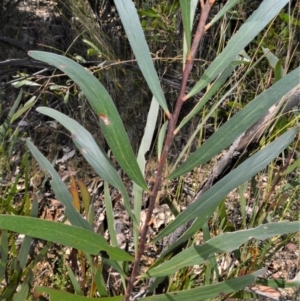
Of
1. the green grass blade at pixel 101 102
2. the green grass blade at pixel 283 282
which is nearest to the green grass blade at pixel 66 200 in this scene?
the green grass blade at pixel 101 102

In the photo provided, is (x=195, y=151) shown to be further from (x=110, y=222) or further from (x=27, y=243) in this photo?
(x=27, y=243)

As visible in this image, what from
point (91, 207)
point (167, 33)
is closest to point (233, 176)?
point (91, 207)

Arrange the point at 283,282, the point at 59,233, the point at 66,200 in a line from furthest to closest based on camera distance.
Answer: the point at 283,282 < the point at 66,200 < the point at 59,233

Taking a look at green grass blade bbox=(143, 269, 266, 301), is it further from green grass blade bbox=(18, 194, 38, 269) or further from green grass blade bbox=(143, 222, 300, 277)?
green grass blade bbox=(18, 194, 38, 269)

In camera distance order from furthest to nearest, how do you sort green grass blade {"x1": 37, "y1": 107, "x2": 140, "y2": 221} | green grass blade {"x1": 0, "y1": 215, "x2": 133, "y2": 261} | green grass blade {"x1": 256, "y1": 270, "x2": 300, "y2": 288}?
green grass blade {"x1": 256, "y1": 270, "x2": 300, "y2": 288} → green grass blade {"x1": 37, "y1": 107, "x2": 140, "y2": 221} → green grass blade {"x1": 0, "y1": 215, "x2": 133, "y2": 261}

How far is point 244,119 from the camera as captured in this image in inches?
28.8

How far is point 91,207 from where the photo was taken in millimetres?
1049

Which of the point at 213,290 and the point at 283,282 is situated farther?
the point at 283,282

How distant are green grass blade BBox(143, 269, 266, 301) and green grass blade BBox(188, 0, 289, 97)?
1.07 ft

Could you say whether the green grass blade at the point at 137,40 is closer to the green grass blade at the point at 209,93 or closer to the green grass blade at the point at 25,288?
the green grass blade at the point at 209,93

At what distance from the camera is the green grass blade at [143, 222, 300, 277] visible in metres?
0.74

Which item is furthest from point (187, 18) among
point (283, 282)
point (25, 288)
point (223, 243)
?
point (25, 288)

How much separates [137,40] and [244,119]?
0.22 metres

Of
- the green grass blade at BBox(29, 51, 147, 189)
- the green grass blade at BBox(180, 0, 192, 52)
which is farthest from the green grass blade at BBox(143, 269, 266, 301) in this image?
the green grass blade at BBox(180, 0, 192, 52)
